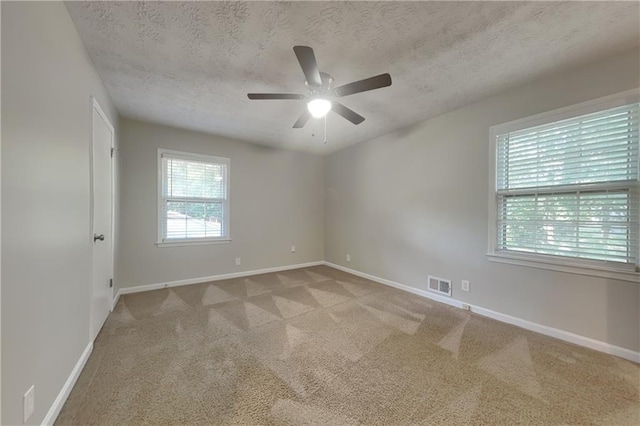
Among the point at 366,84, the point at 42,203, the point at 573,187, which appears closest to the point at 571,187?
the point at 573,187

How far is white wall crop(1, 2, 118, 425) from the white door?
289 mm

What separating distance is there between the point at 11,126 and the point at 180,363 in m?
1.79

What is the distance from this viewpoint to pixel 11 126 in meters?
1.05

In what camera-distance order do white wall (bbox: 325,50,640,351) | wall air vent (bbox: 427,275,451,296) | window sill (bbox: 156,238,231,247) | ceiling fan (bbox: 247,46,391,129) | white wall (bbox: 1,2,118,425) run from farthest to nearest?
window sill (bbox: 156,238,231,247), wall air vent (bbox: 427,275,451,296), white wall (bbox: 325,50,640,351), ceiling fan (bbox: 247,46,391,129), white wall (bbox: 1,2,118,425)

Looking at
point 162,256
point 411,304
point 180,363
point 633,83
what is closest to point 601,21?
point 633,83

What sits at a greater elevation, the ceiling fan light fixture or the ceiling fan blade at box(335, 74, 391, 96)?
the ceiling fan blade at box(335, 74, 391, 96)

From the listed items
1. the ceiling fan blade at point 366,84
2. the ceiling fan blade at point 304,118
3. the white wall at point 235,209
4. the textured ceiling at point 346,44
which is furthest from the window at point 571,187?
the white wall at point 235,209

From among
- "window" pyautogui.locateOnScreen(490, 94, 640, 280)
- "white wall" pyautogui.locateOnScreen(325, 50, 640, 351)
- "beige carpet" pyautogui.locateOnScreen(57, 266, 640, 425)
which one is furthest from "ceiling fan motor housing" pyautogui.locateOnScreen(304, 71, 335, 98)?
"beige carpet" pyautogui.locateOnScreen(57, 266, 640, 425)

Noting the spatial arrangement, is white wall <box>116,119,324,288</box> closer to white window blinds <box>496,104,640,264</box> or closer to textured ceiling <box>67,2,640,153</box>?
textured ceiling <box>67,2,640,153</box>

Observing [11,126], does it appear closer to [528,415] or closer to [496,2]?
[496,2]

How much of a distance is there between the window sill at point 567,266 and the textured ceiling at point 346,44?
5.87 feet

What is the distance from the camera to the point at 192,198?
154 inches

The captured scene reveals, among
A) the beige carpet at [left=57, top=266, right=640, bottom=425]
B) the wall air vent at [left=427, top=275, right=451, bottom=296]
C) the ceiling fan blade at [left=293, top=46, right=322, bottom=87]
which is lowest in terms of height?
A: the beige carpet at [left=57, top=266, right=640, bottom=425]

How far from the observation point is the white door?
2.11m
